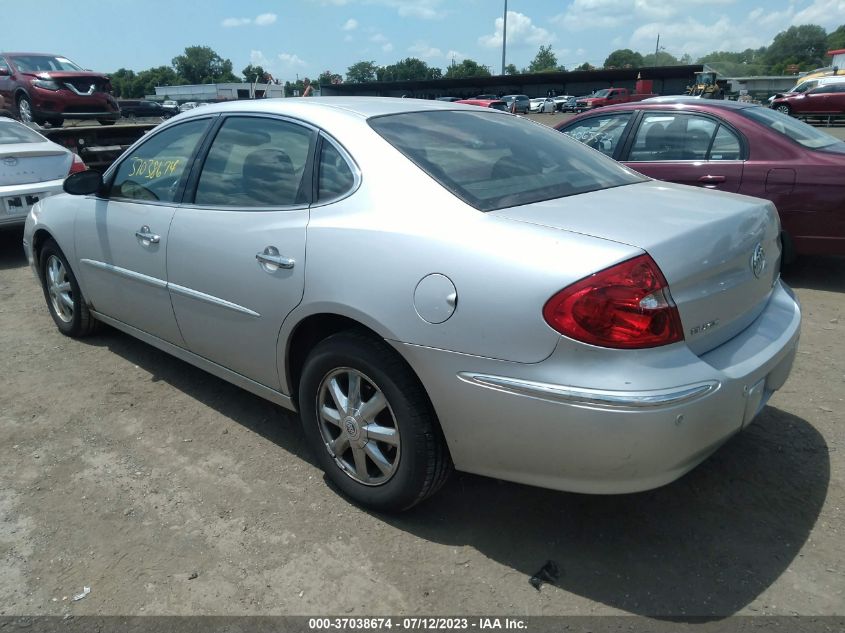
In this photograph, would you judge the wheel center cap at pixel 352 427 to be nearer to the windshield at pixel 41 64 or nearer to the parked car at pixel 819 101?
the windshield at pixel 41 64

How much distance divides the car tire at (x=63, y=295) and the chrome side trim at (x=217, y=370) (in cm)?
48

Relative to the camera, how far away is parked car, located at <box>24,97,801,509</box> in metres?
2.05

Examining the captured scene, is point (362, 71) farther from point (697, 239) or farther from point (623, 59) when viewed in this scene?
point (697, 239)

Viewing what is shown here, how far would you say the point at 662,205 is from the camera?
8.41 ft

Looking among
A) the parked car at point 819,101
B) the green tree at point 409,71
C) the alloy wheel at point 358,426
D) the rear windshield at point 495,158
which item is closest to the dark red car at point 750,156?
the rear windshield at point 495,158

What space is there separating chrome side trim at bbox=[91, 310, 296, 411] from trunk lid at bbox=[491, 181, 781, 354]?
140 cm

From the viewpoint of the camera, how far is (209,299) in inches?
124

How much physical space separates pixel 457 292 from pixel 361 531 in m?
1.10

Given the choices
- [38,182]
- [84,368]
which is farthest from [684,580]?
[38,182]

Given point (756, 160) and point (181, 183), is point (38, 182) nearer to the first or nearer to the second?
point (181, 183)

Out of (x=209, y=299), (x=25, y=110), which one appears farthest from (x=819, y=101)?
(x=209, y=299)

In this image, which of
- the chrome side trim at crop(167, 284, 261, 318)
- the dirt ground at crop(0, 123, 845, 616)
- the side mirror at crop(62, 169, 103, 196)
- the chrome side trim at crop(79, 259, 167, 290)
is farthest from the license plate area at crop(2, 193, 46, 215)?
the chrome side trim at crop(167, 284, 261, 318)

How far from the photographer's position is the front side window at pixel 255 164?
293 cm

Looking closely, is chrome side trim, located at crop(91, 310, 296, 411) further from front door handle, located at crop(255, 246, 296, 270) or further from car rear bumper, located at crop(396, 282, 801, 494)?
car rear bumper, located at crop(396, 282, 801, 494)
